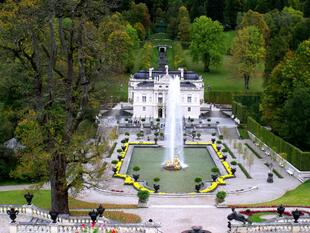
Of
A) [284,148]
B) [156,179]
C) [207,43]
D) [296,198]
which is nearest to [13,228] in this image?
[156,179]

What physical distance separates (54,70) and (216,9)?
11952 cm

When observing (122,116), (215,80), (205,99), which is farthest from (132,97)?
(215,80)

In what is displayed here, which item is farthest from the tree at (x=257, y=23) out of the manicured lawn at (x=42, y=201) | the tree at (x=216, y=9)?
the manicured lawn at (x=42, y=201)

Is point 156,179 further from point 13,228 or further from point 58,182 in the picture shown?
point 13,228

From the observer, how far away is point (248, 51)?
9750cm

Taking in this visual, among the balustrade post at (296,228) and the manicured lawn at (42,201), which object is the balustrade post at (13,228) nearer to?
the manicured lawn at (42,201)

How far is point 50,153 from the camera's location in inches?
1273

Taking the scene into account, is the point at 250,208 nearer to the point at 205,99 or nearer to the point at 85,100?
the point at 85,100

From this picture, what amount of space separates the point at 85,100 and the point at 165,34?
112m

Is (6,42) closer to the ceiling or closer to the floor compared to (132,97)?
closer to the ceiling

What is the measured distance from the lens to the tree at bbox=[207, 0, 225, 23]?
148 meters

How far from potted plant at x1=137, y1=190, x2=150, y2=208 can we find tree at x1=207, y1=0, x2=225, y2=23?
115310 millimetres

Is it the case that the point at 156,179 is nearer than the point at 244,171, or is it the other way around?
the point at 156,179

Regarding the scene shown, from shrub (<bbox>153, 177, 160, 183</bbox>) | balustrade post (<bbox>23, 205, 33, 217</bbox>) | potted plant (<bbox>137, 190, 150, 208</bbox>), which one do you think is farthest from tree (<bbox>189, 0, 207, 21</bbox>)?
balustrade post (<bbox>23, 205, 33, 217</bbox>)
